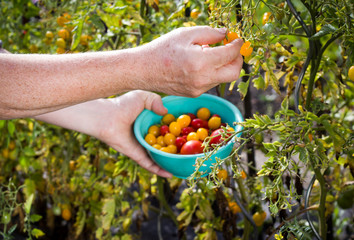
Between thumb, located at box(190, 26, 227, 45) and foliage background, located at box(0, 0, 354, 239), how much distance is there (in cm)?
4

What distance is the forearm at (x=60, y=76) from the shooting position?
2.81ft

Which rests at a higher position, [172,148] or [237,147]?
[237,147]

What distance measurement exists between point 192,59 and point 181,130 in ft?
1.70

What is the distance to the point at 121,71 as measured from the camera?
869mm

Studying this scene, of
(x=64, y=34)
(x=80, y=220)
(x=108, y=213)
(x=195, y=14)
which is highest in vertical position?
(x=195, y=14)

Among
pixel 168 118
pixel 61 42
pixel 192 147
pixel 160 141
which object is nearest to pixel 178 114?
pixel 168 118

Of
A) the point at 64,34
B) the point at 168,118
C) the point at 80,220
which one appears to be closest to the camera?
the point at 168,118

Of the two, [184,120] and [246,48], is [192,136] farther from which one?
[246,48]

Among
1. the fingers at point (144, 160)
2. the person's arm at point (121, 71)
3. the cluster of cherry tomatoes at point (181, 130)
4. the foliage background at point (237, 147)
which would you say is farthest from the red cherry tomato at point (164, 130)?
the person's arm at point (121, 71)

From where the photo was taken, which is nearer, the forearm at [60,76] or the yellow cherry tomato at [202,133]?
the forearm at [60,76]

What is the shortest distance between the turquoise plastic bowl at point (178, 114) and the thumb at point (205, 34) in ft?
1.01

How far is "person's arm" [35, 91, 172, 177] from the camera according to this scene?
→ 50.5 inches

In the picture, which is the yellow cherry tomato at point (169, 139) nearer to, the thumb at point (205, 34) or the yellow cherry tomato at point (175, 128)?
the yellow cherry tomato at point (175, 128)

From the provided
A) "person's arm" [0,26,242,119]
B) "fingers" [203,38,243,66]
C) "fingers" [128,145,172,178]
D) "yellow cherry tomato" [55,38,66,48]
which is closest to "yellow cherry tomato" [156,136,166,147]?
"fingers" [128,145,172,178]
